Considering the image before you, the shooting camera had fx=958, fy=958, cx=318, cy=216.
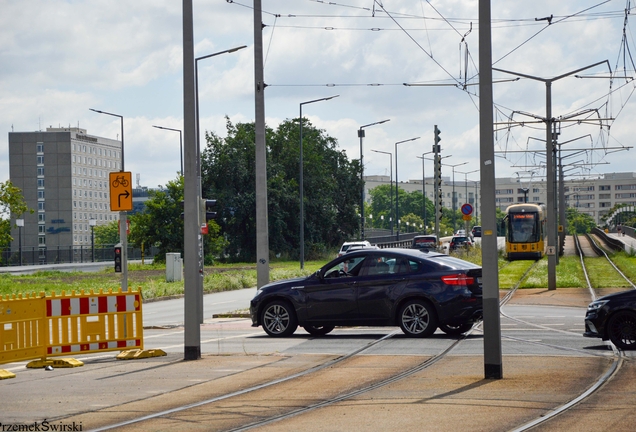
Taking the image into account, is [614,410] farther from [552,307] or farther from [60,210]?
[60,210]

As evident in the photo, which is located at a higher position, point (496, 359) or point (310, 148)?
point (310, 148)

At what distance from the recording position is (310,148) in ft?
282

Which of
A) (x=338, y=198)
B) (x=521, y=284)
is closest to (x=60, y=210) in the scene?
(x=338, y=198)

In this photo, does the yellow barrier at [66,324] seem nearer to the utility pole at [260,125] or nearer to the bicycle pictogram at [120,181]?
the bicycle pictogram at [120,181]

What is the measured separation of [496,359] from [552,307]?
1588 centimetres

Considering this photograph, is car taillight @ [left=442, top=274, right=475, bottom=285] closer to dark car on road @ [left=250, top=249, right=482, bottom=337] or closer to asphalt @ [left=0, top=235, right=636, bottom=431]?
dark car on road @ [left=250, top=249, right=482, bottom=337]

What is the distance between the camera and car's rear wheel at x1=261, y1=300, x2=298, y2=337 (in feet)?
59.6

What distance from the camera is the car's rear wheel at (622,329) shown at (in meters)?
15.1

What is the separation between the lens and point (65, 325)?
48.6ft

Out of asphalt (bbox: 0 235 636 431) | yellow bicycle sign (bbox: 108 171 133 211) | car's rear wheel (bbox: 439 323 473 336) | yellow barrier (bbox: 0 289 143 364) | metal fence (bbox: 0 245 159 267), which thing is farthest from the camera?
metal fence (bbox: 0 245 159 267)

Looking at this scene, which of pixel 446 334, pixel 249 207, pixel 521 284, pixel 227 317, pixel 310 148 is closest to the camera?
pixel 446 334

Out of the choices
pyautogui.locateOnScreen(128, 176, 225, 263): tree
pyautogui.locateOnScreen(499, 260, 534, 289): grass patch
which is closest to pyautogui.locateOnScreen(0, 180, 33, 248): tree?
pyautogui.locateOnScreen(128, 176, 225, 263): tree

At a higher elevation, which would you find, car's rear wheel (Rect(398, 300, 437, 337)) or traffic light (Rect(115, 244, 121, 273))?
traffic light (Rect(115, 244, 121, 273))

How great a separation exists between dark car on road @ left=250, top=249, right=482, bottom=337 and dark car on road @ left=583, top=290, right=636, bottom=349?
2.31m
